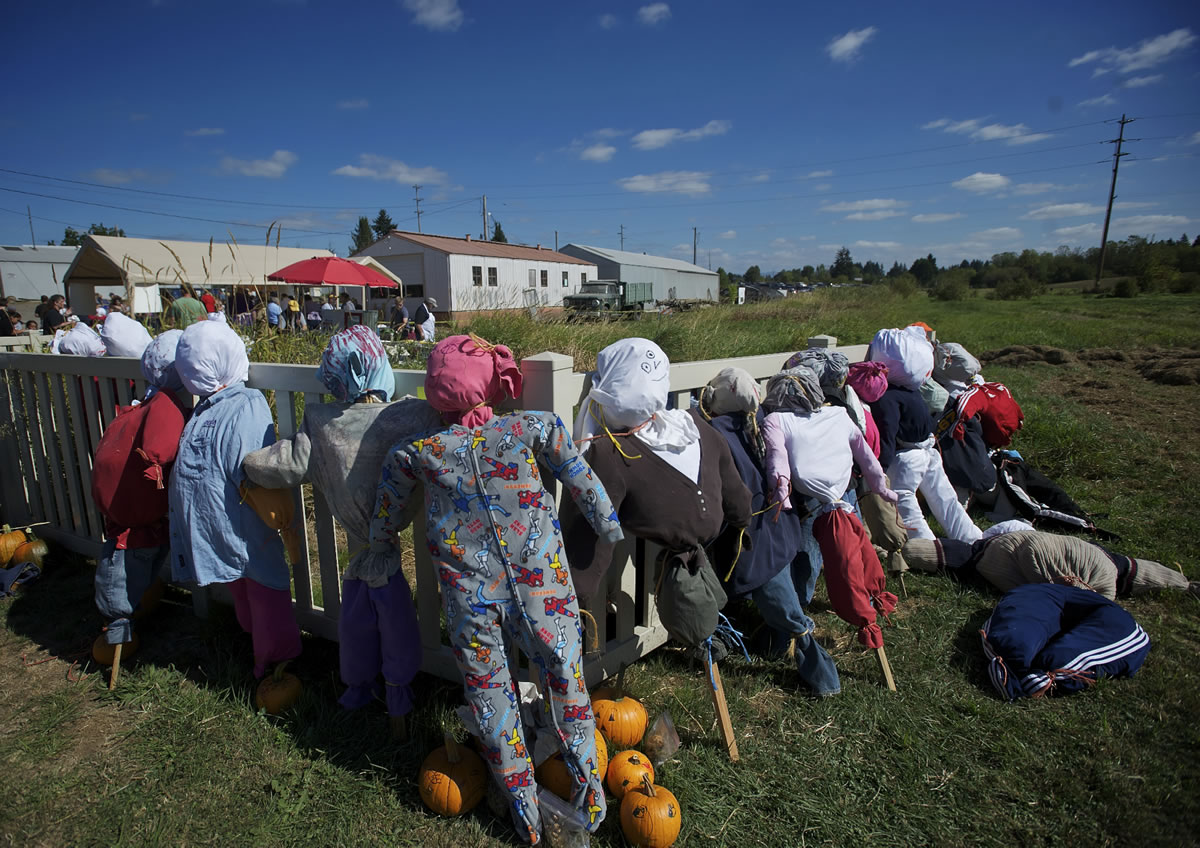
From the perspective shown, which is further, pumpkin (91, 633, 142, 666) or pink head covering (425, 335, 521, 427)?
pumpkin (91, 633, 142, 666)

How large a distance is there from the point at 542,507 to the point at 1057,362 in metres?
13.2

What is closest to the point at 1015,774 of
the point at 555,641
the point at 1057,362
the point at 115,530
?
the point at 555,641

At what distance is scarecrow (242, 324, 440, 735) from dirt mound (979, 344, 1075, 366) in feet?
42.7

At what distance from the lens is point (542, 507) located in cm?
207

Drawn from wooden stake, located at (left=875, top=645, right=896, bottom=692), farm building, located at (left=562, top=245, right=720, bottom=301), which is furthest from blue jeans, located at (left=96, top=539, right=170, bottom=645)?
farm building, located at (left=562, top=245, right=720, bottom=301)

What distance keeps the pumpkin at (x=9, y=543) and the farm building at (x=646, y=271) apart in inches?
1616

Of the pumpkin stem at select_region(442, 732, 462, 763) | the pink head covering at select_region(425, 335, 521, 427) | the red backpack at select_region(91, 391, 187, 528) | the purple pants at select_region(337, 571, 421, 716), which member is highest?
the pink head covering at select_region(425, 335, 521, 427)

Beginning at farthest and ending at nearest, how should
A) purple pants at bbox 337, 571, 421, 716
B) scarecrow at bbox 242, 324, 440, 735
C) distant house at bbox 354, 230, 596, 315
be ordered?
distant house at bbox 354, 230, 596, 315 → purple pants at bbox 337, 571, 421, 716 → scarecrow at bbox 242, 324, 440, 735

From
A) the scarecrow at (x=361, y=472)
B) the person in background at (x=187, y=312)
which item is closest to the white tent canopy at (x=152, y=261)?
the person in background at (x=187, y=312)

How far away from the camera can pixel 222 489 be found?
2646 millimetres

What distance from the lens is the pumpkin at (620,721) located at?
247 cm

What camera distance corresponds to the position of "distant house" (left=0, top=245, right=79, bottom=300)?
36.1 meters

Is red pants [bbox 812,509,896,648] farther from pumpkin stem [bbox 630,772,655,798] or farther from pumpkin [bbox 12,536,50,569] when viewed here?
pumpkin [bbox 12,536,50,569]

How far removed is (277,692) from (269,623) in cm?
29
